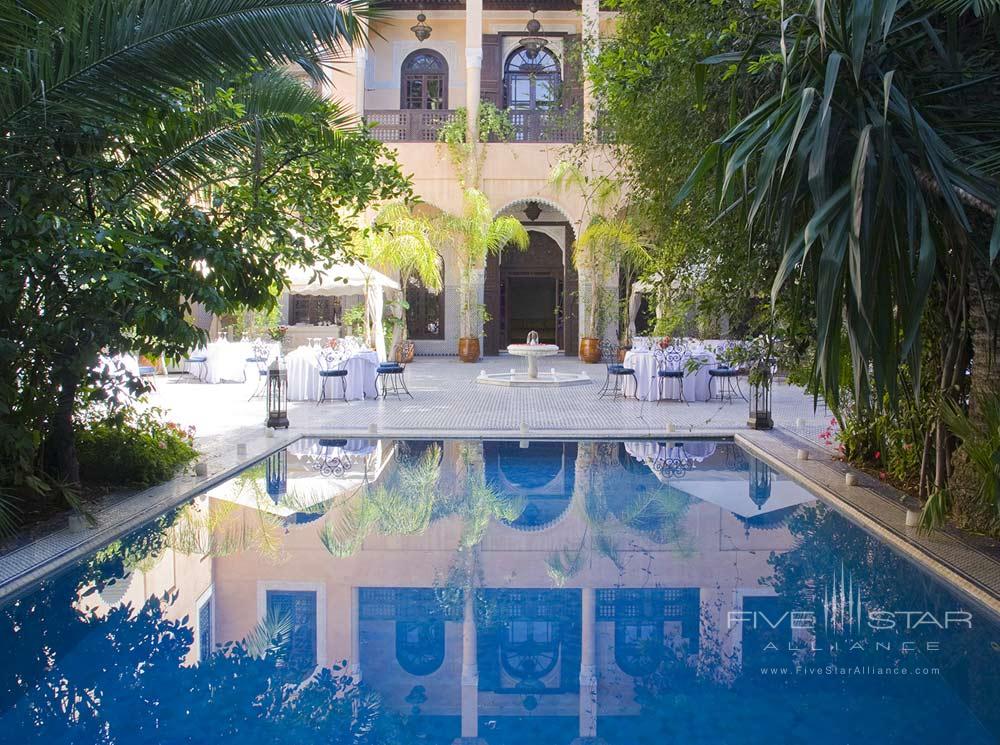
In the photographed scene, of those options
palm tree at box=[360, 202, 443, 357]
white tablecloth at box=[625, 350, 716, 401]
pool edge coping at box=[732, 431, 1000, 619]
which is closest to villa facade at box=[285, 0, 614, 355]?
palm tree at box=[360, 202, 443, 357]

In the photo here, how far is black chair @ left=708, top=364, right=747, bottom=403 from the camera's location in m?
12.8

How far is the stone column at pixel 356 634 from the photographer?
3635 millimetres

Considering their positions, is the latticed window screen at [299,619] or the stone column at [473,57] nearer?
the latticed window screen at [299,619]

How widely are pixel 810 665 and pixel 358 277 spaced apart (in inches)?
467

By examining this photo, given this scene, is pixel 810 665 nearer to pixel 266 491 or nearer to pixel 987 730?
pixel 987 730

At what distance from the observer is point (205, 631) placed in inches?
160

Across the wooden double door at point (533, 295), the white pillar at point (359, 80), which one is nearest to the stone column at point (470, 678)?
the wooden double door at point (533, 295)

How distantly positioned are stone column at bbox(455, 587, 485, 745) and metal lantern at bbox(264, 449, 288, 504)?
2929 millimetres

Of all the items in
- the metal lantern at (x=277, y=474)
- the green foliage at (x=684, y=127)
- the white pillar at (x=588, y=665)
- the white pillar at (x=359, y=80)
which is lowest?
the white pillar at (x=588, y=665)

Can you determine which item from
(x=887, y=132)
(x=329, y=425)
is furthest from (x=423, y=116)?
(x=887, y=132)

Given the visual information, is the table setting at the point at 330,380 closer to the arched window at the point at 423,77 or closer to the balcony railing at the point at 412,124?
the balcony railing at the point at 412,124

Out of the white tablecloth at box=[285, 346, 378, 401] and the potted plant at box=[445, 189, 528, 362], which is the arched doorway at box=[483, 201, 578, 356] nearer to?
Answer: the potted plant at box=[445, 189, 528, 362]

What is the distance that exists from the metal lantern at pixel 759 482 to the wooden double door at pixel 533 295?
11797 mm

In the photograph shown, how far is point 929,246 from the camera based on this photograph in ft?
11.1
